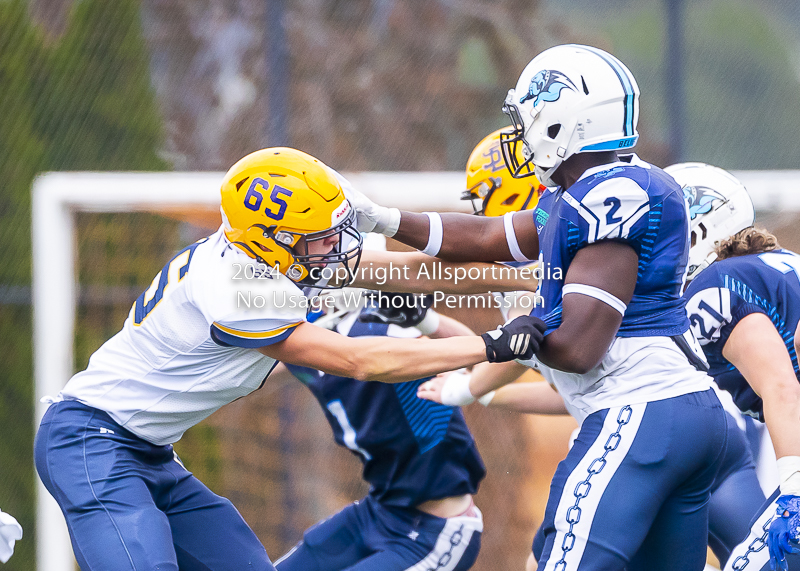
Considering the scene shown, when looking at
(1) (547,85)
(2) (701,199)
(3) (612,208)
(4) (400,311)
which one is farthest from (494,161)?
(3) (612,208)

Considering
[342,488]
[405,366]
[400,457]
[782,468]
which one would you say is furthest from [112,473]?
[342,488]

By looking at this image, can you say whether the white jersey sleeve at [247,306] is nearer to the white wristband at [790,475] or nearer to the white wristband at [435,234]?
the white wristband at [435,234]

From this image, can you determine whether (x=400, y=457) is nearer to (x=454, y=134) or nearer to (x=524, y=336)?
(x=524, y=336)

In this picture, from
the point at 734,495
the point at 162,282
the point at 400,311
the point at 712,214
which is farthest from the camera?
the point at 400,311

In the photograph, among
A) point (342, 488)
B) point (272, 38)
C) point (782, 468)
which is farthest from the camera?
point (272, 38)

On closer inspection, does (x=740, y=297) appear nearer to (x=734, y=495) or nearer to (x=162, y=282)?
(x=734, y=495)

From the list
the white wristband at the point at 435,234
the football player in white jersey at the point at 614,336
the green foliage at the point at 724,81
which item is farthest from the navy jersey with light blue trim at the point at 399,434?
the green foliage at the point at 724,81

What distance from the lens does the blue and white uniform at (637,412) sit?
2266 mm

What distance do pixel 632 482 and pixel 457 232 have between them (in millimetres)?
1134

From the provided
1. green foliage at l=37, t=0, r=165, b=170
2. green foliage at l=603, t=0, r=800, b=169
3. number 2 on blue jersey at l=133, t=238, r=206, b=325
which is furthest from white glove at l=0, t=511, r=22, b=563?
green foliage at l=603, t=0, r=800, b=169

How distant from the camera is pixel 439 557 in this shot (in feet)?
11.7

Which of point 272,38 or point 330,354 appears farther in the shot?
point 272,38

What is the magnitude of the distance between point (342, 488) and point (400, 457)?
208cm

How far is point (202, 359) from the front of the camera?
2715 millimetres
